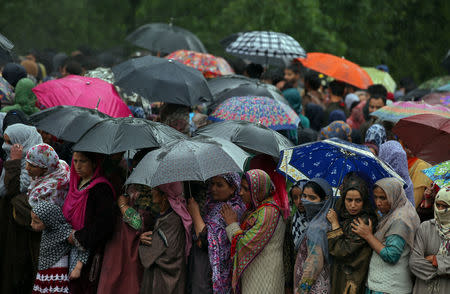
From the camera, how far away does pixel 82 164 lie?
648 centimetres

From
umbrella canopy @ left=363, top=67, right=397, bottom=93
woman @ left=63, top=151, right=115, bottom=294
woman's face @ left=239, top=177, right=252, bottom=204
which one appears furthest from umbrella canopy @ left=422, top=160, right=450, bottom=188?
umbrella canopy @ left=363, top=67, right=397, bottom=93

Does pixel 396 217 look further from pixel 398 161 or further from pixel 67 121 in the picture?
pixel 67 121

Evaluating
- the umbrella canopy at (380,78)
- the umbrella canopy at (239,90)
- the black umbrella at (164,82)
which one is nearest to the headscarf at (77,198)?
the black umbrella at (164,82)

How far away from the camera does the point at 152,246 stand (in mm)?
6344

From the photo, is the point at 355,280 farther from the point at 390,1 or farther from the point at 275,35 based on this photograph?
the point at 390,1

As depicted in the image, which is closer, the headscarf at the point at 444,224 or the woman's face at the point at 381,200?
the headscarf at the point at 444,224

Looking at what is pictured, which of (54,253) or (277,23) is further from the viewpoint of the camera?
(277,23)

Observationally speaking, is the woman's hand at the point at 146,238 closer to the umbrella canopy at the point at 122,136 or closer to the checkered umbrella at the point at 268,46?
the umbrella canopy at the point at 122,136

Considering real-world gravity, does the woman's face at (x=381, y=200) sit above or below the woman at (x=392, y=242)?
above

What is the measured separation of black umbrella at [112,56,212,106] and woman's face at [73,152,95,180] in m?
1.65

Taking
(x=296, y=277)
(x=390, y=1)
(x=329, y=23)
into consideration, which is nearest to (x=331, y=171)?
(x=296, y=277)

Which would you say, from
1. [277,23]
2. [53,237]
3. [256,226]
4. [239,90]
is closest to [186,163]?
[256,226]

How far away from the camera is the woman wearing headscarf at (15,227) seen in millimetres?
7012

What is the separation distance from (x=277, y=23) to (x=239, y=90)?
356 inches
